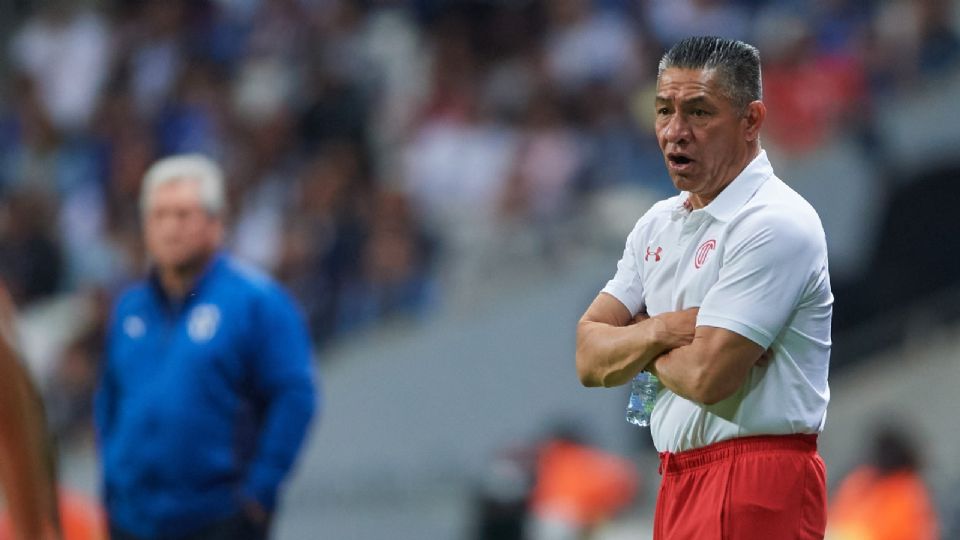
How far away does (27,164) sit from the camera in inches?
544

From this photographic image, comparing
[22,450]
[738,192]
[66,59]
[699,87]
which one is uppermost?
[66,59]

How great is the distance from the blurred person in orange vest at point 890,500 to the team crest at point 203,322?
3.62 m

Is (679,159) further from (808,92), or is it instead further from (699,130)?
(808,92)

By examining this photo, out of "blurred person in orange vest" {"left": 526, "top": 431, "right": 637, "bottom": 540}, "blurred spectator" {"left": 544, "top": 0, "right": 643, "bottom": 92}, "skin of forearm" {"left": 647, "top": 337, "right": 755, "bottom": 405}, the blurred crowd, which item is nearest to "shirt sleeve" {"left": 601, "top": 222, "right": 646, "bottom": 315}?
"skin of forearm" {"left": 647, "top": 337, "right": 755, "bottom": 405}

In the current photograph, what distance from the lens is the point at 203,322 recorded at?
5.93 meters

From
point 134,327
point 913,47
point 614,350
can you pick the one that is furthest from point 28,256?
point 614,350

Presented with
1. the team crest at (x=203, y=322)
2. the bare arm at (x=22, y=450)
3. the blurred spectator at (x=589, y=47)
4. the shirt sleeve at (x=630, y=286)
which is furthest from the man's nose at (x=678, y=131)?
the blurred spectator at (x=589, y=47)

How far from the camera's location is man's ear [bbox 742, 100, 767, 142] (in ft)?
12.9

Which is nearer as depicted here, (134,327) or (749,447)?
(749,447)

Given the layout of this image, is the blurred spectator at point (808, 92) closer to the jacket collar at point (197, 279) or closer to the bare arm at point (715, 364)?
the jacket collar at point (197, 279)

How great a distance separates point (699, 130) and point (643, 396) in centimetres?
71

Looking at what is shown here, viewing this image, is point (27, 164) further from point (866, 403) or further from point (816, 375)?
point (816, 375)

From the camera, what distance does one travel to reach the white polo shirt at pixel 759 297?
3.80 m

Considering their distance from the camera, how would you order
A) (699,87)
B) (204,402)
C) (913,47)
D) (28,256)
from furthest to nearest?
(28,256), (913,47), (204,402), (699,87)
